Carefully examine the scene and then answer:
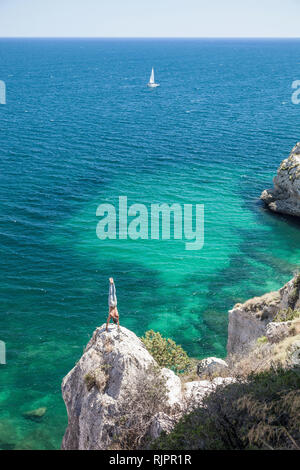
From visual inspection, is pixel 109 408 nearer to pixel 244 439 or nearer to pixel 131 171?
pixel 244 439

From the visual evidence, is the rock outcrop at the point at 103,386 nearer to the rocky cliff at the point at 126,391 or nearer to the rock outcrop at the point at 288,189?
the rocky cliff at the point at 126,391

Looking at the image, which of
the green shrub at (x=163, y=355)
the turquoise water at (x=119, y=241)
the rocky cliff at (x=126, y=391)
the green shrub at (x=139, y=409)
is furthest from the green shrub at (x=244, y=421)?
the turquoise water at (x=119, y=241)

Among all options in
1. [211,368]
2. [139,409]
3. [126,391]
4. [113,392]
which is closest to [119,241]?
[211,368]

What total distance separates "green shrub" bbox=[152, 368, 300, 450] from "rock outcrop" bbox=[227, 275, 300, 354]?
13053mm

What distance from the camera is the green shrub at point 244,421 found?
12961 millimetres

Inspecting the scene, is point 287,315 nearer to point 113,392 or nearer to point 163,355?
point 163,355

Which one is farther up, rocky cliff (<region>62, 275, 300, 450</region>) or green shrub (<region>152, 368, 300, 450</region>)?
green shrub (<region>152, 368, 300, 450</region>)

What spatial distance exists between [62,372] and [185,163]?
2057 inches

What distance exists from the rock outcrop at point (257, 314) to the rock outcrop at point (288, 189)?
107 ft

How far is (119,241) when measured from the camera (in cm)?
5372

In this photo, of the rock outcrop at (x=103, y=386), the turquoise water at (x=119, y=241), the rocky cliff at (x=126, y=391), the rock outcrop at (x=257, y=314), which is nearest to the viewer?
the rocky cliff at (x=126, y=391)

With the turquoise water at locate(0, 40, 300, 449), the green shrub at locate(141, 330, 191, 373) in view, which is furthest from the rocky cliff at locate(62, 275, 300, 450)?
the turquoise water at locate(0, 40, 300, 449)

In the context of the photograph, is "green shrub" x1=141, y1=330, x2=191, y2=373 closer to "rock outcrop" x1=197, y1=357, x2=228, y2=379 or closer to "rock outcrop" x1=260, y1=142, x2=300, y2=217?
"rock outcrop" x1=197, y1=357, x2=228, y2=379

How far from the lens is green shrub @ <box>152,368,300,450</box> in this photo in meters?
13.0
